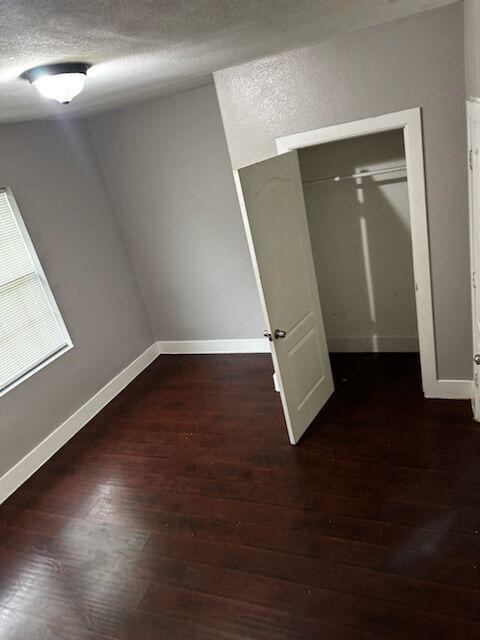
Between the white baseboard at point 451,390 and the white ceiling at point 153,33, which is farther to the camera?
the white baseboard at point 451,390

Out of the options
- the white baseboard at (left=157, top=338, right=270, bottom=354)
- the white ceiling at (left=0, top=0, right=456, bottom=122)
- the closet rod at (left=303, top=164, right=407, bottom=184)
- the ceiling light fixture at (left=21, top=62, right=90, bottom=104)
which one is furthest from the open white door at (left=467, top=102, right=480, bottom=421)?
the white baseboard at (left=157, top=338, right=270, bottom=354)

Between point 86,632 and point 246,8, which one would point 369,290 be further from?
point 86,632

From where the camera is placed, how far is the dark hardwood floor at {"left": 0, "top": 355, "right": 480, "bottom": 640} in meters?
2.10

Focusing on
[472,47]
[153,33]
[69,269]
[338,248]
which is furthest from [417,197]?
[69,269]

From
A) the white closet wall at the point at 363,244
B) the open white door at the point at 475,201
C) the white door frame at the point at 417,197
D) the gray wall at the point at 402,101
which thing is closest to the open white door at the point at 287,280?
the white door frame at the point at 417,197

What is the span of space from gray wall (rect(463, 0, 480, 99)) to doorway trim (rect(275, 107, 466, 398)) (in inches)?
14.6

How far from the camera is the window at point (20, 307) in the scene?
3.52m

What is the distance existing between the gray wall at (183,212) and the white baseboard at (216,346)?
0.25ft

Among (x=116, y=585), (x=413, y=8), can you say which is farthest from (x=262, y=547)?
(x=413, y=8)

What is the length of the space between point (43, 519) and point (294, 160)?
Answer: 9.92ft

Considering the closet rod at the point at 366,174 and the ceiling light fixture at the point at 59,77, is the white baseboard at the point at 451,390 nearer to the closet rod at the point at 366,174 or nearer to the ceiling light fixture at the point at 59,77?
the closet rod at the point at 366,174

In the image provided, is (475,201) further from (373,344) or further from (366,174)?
(373,344)

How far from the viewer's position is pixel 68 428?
3951 millimetres

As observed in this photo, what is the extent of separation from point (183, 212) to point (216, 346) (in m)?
1.48
